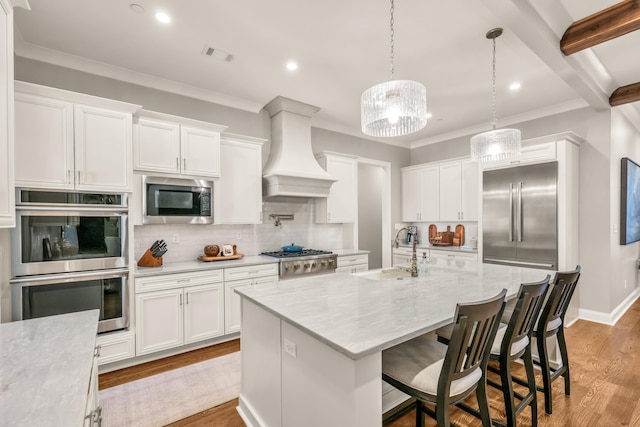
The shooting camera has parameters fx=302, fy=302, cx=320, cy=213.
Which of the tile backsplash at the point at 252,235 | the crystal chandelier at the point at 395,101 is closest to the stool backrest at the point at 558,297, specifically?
the crystal chandelier at the point at 395,101

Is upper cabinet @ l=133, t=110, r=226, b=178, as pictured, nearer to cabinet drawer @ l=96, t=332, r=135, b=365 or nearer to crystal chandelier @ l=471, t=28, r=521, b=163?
cabinet drawer @ l=96, t=332, r=135, b=365

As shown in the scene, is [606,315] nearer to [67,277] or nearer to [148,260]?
[148,260]

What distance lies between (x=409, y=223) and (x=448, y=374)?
492 centimetres

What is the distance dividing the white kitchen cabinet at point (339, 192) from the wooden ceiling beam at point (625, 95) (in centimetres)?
333

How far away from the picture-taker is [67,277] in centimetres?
254

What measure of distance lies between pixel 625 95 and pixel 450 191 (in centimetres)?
236

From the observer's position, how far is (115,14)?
7.84 ft

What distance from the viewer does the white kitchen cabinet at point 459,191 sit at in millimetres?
4895

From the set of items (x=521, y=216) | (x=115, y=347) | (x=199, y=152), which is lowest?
(x=115, y=347)

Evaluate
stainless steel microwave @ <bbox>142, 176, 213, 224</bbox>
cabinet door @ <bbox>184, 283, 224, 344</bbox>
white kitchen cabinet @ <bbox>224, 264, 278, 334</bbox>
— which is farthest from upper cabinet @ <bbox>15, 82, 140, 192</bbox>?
white kitchen cabinet @ <bbox>224, 264, 278, 334</bbox>

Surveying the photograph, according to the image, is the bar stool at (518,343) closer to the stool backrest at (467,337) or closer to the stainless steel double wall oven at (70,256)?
the stool backrest at (467,337)

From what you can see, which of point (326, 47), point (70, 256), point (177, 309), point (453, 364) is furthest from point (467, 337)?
point (70, 256)

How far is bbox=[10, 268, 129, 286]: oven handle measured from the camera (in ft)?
7.79

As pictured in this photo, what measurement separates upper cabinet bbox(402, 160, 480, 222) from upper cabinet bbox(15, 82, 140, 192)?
4603mm
